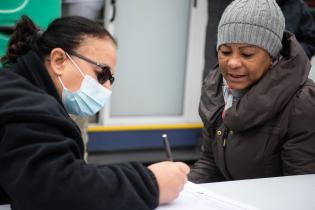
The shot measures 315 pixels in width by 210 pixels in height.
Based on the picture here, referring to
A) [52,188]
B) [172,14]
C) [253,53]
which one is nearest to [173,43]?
[172,14]

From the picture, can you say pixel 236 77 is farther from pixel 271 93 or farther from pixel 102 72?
pixel 102 72

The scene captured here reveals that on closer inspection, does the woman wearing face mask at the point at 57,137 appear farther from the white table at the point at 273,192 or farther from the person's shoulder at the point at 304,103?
the person's shoulder at the point at 304,103

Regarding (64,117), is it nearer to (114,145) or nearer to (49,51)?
(49,51)

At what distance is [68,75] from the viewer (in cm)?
109

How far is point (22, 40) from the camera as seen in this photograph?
3.65 ft

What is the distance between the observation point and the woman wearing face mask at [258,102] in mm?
1388

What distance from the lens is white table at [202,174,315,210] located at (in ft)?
3.45

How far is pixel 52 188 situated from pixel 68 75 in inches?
13.5

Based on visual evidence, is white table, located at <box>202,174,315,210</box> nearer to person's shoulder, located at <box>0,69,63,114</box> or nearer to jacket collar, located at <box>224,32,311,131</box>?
jacket collar, located at <box>224,32,311,131</box>

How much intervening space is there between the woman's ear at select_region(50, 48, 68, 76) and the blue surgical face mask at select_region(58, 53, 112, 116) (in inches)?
0.6

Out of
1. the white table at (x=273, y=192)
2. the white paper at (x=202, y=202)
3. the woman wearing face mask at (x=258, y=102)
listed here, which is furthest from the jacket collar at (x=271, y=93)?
the white paper at (x=202, y=202)

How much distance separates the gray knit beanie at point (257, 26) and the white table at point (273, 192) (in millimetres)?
474

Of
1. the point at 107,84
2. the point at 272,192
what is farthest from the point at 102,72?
the point at 272,192

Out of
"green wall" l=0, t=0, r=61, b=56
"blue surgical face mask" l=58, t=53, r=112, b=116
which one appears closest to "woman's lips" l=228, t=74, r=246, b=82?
"blue surgical face mask" l=58, t=53, r=112, b=116
